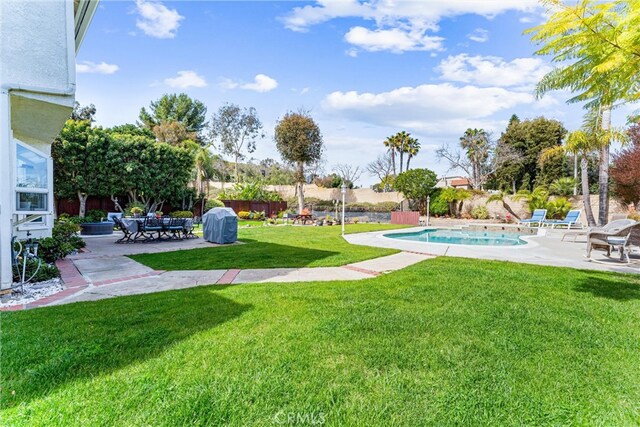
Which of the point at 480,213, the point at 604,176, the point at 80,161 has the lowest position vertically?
the point at 480,213

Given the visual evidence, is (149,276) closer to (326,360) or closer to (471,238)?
(326,360)

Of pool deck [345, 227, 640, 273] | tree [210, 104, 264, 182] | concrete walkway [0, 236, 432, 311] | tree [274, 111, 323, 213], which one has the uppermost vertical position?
tree [210, 104, 264, 182]

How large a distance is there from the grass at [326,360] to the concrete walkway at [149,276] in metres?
0.79

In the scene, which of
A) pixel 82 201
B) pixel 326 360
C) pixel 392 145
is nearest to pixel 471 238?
pixel 326 360

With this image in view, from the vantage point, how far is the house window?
19.6 ft

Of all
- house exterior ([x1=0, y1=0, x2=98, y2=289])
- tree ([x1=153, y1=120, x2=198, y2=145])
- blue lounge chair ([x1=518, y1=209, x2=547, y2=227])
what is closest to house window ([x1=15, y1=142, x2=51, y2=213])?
house exterior ([x1=0, y1=0, x2=98, y2=289])

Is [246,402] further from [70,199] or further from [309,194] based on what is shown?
[309,194]

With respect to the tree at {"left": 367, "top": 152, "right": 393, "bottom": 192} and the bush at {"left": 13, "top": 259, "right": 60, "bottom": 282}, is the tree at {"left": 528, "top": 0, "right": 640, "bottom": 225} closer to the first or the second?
the bush at {"left": 13, "top": 259, "right": 60, "bottom": 282}

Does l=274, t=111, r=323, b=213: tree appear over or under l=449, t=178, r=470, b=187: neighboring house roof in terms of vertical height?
over

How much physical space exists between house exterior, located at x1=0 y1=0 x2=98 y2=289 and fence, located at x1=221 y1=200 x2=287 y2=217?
2138 cm

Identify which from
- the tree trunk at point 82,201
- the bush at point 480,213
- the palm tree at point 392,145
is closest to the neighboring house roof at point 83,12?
the tree trunk at point 82,201

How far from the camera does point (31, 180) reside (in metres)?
6.27

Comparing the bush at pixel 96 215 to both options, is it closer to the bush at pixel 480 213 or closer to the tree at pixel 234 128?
the tree at pixel 234 128

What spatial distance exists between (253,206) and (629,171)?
84.2ft
